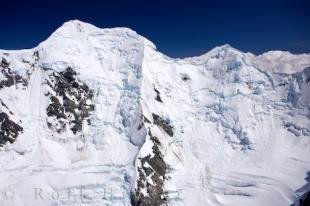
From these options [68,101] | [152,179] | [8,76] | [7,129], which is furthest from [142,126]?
[8,76]

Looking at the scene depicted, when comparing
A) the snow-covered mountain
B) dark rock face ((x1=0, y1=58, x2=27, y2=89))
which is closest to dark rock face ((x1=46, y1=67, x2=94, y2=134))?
the snow-covered mountain

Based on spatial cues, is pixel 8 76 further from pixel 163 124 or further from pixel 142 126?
pixel 163 124

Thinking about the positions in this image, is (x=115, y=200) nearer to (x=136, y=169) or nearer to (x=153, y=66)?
(x=136, y=169)

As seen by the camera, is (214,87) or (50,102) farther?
(214,87)

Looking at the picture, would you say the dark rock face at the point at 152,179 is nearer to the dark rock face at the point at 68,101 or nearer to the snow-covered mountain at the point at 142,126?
the snow-covered mountain at the point at 142,126

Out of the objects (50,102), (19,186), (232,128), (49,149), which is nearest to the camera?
(19,186)

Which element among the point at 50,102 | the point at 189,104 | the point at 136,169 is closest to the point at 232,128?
the point at 189,104

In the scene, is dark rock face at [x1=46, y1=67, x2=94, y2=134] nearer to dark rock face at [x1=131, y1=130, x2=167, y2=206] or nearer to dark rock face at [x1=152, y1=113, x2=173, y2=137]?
dark rock face at [x1=152, y1=113, x2=173, y2=137]
